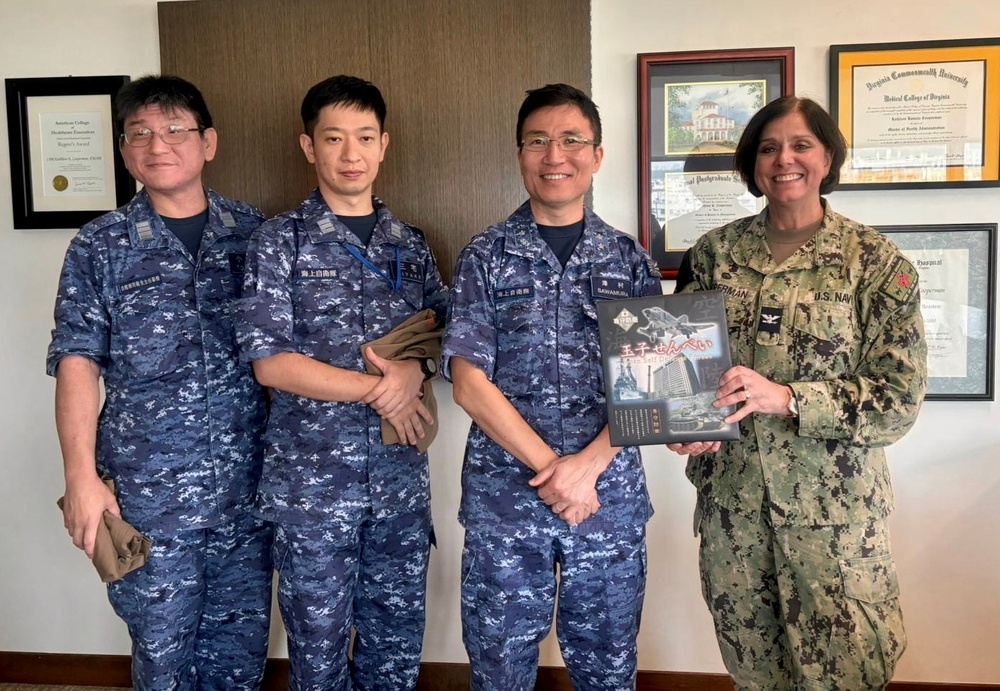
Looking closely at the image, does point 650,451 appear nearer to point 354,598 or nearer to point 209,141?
point 354,598

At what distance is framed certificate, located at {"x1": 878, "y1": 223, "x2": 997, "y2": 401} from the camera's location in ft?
6.52

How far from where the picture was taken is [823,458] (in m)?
1.41

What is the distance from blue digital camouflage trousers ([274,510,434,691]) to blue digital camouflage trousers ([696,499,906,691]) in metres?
0.75

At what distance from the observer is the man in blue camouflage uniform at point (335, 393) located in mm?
1607

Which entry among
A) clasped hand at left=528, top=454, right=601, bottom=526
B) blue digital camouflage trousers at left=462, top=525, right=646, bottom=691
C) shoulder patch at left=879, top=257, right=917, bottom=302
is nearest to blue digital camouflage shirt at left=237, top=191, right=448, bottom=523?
blue digital camouflage trousers at left=462, top=525, right=646, bottom=691

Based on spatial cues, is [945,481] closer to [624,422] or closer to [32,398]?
[624,422]

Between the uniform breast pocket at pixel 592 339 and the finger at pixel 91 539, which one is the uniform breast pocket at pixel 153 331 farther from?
the uniform breast pocket at pixel 592 339

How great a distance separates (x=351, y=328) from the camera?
65.4 inches

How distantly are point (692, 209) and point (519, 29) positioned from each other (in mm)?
733

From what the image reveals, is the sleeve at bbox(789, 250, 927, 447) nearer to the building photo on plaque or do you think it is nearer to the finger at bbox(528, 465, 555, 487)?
the building photo on plaque

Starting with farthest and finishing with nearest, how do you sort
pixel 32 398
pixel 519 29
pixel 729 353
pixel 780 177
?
pixel 32 398, pixel 519 29, pixel 780 177, pixel 729 353

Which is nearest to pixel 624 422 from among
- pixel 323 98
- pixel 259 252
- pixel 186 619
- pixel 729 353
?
pixel 729 353

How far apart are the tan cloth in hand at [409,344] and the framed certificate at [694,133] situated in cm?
74

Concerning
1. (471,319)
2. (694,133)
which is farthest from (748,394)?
(694,133)
